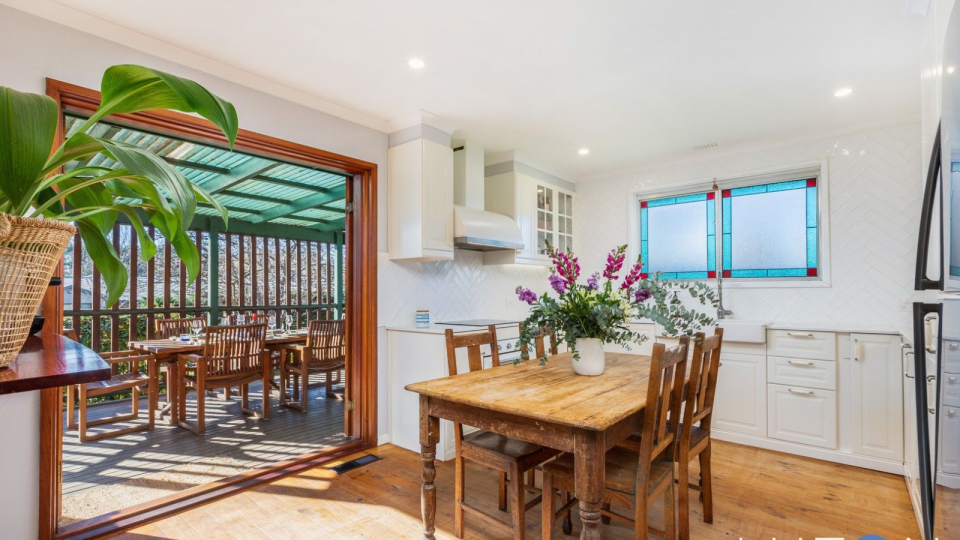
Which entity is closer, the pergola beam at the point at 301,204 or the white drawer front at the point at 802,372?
the white drawer front at the point at 802,372

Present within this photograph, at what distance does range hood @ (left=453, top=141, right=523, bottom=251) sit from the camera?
142 inches

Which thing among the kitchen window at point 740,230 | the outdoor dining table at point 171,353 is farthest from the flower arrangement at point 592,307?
the outdoor dining table at point 171,353

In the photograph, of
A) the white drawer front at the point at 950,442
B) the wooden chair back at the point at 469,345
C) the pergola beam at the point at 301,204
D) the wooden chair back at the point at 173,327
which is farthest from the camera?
the pergola beam at the point at 301,204

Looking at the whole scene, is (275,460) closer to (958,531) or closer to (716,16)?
(958,531)

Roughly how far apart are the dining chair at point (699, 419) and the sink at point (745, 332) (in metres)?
1.43

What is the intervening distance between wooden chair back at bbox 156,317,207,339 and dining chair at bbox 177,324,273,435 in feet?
3.44

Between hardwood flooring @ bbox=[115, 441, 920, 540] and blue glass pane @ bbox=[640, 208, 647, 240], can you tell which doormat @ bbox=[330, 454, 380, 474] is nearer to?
hardwood flooring @ bbox=[115, 441, 920, 540]

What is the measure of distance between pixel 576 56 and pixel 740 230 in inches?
98.9

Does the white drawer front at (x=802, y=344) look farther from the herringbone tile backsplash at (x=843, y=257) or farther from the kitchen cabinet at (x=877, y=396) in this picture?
the herringbone tile backsplash at (x=843, y=257)

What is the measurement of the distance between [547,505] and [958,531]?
1.23m

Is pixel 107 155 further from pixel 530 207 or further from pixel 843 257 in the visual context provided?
pixel 843 257

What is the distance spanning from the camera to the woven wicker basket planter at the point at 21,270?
0.60 metres

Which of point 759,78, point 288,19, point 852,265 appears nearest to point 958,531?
point 759,78

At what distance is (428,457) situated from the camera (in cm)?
203
